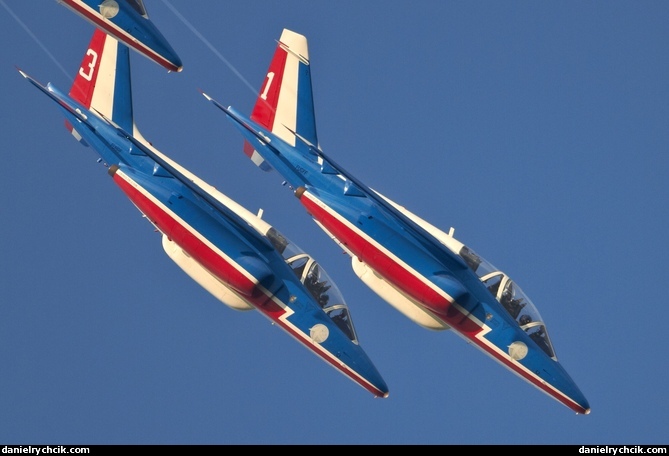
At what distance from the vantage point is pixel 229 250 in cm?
3934

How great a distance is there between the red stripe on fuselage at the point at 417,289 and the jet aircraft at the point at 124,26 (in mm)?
5200

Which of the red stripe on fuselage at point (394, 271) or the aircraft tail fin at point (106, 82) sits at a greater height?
the aircraft tail fin at point (106, 82)

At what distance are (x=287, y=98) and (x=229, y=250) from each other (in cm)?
621

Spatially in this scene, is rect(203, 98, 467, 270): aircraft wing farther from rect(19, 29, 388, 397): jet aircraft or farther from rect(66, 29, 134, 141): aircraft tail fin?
rect(66, 29, 134, 141): aircraft tail fin

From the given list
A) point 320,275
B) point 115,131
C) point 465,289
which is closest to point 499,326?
point 465,289

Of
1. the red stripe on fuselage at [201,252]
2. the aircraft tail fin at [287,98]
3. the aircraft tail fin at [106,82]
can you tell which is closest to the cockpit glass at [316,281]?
the red stripe on fuselage at [201,252]

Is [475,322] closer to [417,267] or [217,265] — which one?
[417,267]

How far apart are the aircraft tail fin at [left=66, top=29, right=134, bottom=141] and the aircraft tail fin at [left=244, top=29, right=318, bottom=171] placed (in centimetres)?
350

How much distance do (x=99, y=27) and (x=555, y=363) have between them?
46.3 feet

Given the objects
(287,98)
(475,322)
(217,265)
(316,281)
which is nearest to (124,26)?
(217,265)

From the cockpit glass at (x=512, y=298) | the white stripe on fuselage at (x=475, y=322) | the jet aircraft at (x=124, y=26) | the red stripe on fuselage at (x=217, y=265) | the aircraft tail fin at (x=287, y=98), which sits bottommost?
the red stripe on fuselage at (x=217, y=265)

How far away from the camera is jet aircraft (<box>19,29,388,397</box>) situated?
129 ft

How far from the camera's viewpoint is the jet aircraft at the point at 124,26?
38.5 meters

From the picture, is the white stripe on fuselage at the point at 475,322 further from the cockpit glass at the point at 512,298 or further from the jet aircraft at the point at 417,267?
the cockpit glass at the point at 512,298
